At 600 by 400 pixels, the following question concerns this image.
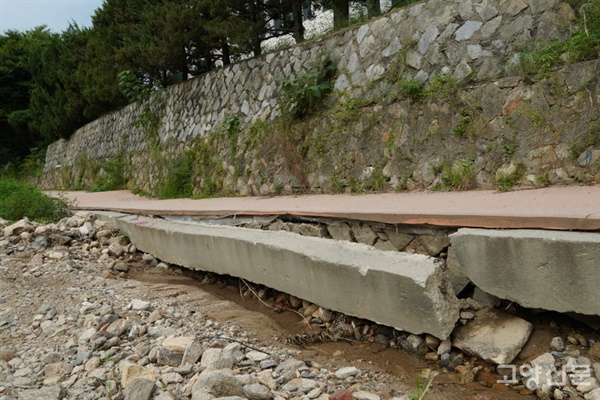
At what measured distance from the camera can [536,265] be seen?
2301 millimetres

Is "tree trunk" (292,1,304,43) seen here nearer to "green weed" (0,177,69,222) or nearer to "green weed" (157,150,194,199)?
"green weed" (157,150,194,199)

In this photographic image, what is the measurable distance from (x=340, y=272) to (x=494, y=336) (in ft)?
3.20

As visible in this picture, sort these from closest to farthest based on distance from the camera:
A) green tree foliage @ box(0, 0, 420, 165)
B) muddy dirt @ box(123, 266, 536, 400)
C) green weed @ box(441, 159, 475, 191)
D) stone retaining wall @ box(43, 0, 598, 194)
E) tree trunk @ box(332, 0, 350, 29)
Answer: muddy dirt @ box(123, 266, 536, 400)
stone retaining wall @ box(43, 0, 598, 194)
green weed @ box(441, 159, 475, 191)
tree trunk @ box(332, 0, 350, 29)
green tree foliage @ box(0, 0, 420, 165)

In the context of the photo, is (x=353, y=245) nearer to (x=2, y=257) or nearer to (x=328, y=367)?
(x=328, y=367)

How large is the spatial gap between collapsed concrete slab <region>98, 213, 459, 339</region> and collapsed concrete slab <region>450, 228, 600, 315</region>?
0.23 m

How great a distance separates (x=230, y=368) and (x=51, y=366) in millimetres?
1170

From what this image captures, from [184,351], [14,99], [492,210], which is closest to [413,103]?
[492,210]

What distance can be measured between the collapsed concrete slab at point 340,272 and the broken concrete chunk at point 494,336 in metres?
0.12

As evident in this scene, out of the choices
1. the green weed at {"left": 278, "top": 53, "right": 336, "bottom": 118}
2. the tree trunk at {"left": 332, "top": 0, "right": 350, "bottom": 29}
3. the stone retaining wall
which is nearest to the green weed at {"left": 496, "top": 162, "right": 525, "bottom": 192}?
the stone retaining wall

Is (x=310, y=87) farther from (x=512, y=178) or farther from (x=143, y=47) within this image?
(x=143, y=47)

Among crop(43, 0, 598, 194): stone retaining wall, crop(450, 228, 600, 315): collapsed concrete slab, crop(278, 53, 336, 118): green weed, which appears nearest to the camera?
crop(450, 228, 600, 315): collapsed concrete slab

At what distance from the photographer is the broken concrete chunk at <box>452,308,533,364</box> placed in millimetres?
2457

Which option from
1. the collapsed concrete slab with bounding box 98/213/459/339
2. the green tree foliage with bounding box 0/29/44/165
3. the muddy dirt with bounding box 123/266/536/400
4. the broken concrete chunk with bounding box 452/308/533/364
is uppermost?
the green tree foliage with bounding box 0/29/44/165

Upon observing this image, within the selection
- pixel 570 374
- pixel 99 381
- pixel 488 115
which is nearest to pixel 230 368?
pixel 99 381
